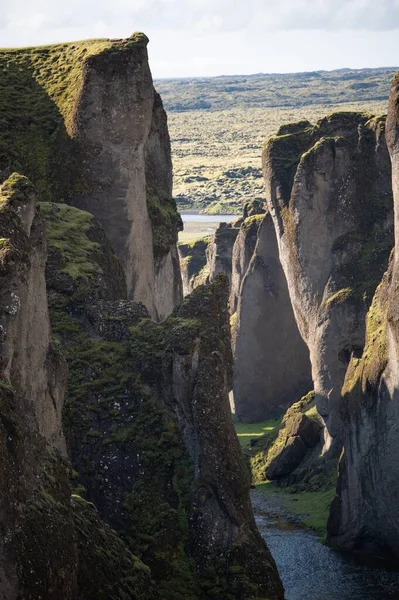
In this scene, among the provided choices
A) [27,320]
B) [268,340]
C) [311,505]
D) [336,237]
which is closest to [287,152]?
[336,237]

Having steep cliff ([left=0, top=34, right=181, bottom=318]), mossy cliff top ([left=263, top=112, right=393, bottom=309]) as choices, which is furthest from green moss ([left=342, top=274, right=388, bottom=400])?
steep cliff ([left=0, top=34, right=181, bottom=318])

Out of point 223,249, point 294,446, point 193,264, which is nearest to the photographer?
point 294,446

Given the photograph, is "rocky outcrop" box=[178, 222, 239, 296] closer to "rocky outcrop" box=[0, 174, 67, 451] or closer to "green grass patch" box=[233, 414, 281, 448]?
"green grass patch" box=[233, 414, 281, 448]

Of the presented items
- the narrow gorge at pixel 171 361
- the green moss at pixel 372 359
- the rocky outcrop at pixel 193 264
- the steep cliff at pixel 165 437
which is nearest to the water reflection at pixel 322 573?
the narrow gorge at pixel 171 361

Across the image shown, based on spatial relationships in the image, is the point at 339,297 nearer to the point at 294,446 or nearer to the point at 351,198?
the point at 351,198

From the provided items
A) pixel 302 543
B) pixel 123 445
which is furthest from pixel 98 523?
pixel 302 543

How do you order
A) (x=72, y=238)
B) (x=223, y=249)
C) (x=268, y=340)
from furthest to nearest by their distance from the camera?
(x=223, y=249), (x=268, y=340), (x=72, y=238)

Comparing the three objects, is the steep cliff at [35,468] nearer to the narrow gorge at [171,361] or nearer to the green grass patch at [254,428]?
the narrow gorge at [171,361]
